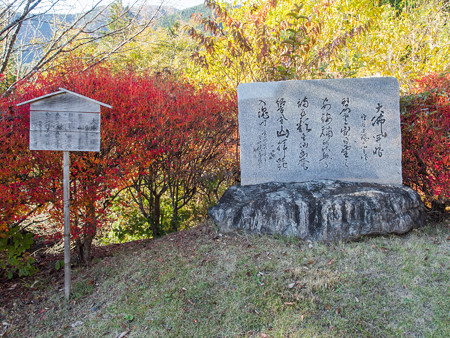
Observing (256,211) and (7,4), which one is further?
(256,211)

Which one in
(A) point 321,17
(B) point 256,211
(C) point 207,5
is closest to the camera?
(B) point 256,211

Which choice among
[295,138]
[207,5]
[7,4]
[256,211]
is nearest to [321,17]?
[207,5]

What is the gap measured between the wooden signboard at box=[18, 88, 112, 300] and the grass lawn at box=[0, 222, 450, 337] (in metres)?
1.11

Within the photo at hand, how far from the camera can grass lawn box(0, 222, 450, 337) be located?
249 cm

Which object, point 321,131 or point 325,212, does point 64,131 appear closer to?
point 325,212

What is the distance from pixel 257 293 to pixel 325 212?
5.13 feet

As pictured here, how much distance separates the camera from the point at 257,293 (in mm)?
2795

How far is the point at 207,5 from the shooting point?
18.5 feet

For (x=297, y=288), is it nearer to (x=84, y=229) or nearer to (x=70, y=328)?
(x=70, y=328)

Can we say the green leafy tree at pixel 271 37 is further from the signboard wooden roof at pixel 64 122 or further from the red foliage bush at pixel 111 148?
the signboard wooden roof at pixel 64 122

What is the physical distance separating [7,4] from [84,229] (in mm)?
2869

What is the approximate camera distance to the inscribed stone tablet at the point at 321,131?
14.9ft

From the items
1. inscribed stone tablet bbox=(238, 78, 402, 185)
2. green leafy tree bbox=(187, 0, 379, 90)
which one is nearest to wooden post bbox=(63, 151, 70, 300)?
inscribed stone tablet bbox=(238, 78, 402, 185)

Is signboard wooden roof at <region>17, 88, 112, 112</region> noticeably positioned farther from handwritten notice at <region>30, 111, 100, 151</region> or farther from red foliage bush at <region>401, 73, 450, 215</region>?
red foliage bush at <region>401, 73, 450, 215</region>
